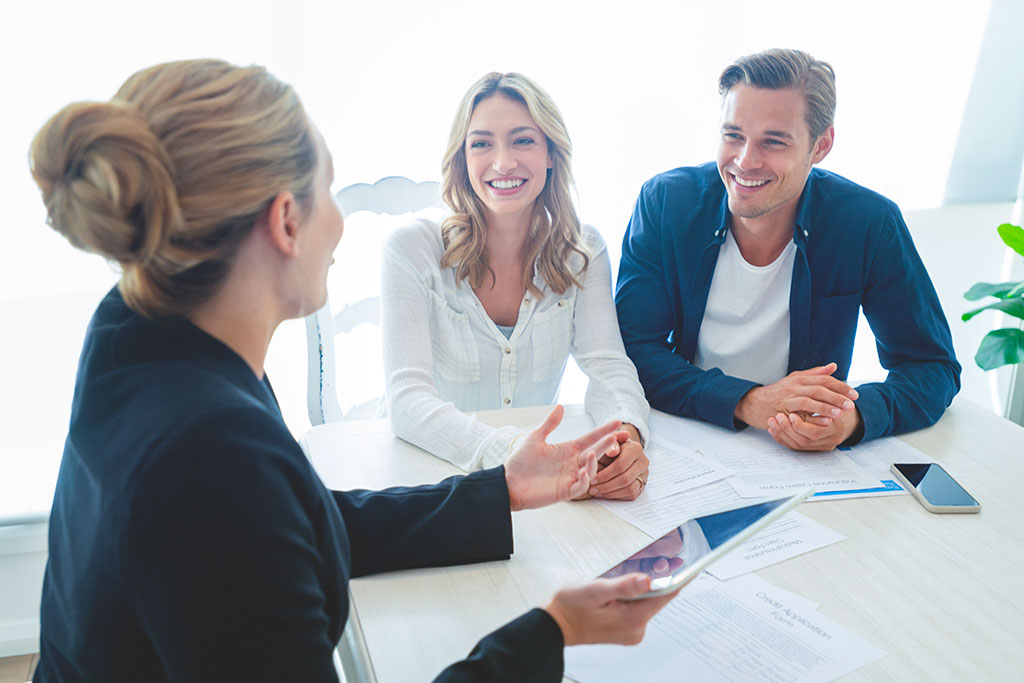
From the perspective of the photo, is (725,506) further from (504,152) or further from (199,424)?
(504,152)

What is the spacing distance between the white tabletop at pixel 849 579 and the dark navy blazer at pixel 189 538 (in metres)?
0.16

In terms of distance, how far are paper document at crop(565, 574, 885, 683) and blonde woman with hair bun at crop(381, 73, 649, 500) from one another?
607mm

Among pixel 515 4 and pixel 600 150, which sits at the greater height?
pixel 515 4

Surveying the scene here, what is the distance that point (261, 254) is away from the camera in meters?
0.82

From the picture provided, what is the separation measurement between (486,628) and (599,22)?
2.09m

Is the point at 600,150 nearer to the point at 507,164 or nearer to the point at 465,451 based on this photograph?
the point at 507,164

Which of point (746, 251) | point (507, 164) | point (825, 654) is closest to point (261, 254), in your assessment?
point (825, 654)

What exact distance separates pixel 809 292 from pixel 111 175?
58.4 inches

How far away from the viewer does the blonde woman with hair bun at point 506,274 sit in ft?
5.58

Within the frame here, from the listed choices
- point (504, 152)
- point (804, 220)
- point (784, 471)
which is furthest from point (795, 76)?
point (784, 471)

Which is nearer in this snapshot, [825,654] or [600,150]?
[825,654]

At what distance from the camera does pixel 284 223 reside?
32.0 inches

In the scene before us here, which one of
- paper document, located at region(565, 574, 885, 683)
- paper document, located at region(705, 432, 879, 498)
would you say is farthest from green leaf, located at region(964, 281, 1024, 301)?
paper document, located at region(565, 574, 885, 683)

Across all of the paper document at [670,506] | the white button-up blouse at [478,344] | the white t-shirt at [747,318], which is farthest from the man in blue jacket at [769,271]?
the paper document at [670,506]
